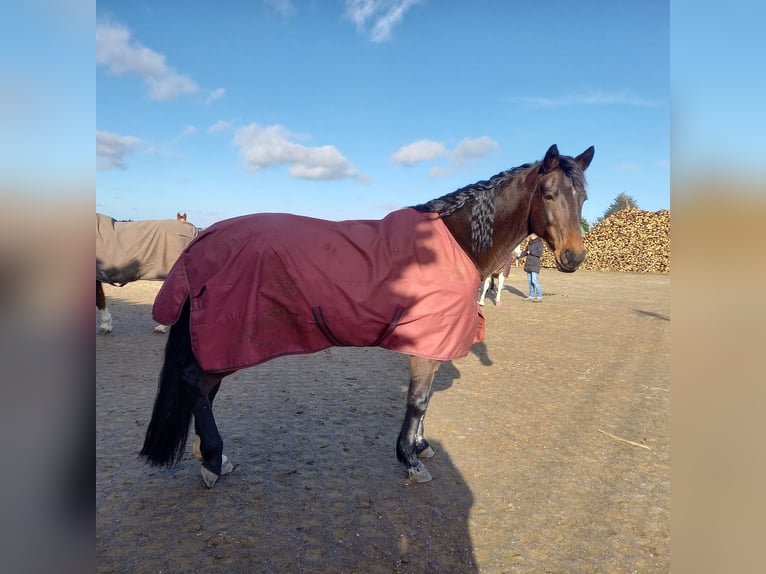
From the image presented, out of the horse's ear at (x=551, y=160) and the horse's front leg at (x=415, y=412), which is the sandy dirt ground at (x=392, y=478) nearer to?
the horse's front leg at (x=415, y=412)

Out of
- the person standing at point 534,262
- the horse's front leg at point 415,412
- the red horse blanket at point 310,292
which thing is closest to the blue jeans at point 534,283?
the person standing at point 534,262

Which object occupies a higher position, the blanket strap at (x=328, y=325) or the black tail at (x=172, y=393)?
the blanket strap at (x=328, y=325)

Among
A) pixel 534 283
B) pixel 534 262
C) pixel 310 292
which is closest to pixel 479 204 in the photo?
pixel 310 292

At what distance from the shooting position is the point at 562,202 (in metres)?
3.03

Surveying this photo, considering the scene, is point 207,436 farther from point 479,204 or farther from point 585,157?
point 585,157

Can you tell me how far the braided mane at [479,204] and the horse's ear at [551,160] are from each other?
20cm

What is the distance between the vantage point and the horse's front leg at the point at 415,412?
320 cm

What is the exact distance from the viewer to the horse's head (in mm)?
3020

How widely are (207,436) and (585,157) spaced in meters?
3.41
